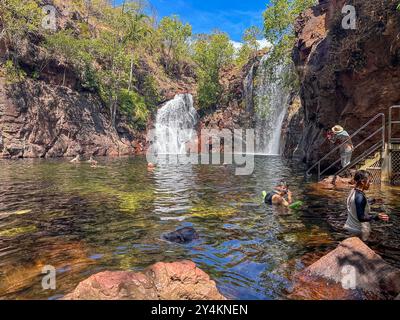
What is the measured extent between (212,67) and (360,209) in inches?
2711

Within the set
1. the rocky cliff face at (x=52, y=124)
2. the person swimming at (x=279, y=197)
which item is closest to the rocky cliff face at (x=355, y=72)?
the person swimming at (x=279, y=197)

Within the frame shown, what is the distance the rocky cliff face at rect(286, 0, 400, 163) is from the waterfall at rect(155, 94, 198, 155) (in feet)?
129

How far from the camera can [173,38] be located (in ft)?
271

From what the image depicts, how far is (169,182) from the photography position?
851 inches

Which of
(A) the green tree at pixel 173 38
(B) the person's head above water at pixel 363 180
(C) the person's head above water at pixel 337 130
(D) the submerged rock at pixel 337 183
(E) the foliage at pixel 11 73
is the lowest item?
(D) the submerged rock at pixel 337 183

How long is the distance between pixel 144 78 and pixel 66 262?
66869mm

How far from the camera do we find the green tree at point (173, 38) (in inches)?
3187

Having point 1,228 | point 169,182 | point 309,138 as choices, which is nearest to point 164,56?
point 309,138

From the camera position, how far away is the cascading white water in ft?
177

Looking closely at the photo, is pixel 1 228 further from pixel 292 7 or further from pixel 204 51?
pixel 204 51

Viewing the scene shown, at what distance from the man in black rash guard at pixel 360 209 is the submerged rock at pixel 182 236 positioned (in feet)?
13.1

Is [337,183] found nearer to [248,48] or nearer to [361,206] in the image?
[361,206]

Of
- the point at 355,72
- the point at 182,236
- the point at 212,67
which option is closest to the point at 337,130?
the point at 355,72

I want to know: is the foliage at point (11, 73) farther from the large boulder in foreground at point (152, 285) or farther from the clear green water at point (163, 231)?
the large boulder in foreground at point (152, 285)
